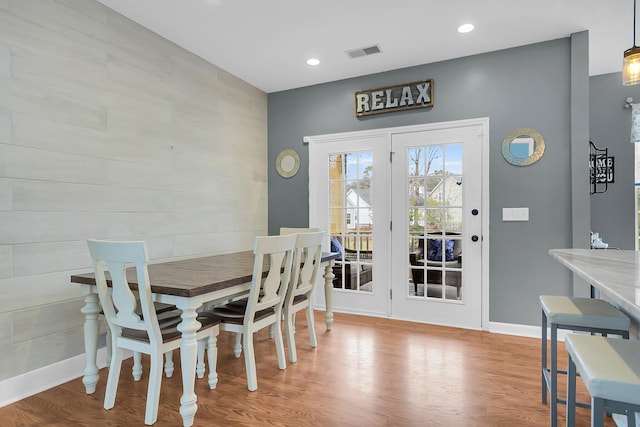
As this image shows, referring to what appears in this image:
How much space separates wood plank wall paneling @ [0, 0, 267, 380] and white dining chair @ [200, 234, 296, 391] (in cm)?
102

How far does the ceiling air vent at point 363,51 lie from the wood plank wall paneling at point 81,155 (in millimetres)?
1411

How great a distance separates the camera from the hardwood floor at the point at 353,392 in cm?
200

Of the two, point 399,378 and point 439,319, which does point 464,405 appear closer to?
point 399,378

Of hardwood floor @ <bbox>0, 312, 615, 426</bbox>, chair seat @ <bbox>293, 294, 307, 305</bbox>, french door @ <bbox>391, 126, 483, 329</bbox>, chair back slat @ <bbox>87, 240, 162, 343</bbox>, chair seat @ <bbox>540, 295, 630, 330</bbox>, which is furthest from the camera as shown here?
french door @ <bbox>391, 126, 483, 329</bbox>

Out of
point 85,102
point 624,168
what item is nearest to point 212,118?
point 85,102

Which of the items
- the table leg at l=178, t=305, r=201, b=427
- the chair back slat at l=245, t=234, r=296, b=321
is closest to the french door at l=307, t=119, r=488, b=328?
the chair back slat at l=245, t=234, r=296, b=321

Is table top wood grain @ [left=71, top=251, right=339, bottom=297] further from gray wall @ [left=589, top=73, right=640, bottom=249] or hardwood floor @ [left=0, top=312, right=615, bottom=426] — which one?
gray wall @ [left=589, top=73, right=640, bottom=249]

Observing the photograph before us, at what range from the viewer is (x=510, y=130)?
11.3ft

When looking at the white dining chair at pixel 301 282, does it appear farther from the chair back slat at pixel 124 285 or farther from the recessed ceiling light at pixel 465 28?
the recessed ceiling light at pixel 465 28

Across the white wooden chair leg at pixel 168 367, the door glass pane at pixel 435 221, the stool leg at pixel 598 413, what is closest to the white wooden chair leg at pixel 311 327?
the white wooden chair leg at pixel 168 367

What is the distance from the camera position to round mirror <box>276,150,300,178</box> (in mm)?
4484

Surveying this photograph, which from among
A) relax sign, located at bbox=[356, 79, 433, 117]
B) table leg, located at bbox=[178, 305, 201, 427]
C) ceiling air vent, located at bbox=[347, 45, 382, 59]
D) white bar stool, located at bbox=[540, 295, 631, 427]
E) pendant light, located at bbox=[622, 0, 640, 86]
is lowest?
table leg, located at bbox=[178, 305, 201, 427]

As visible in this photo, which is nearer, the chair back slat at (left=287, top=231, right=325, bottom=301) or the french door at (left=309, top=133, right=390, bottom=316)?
the chair back slat at (left=287, top=231, right=325, bottom=301)

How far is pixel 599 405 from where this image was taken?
1067 mm
